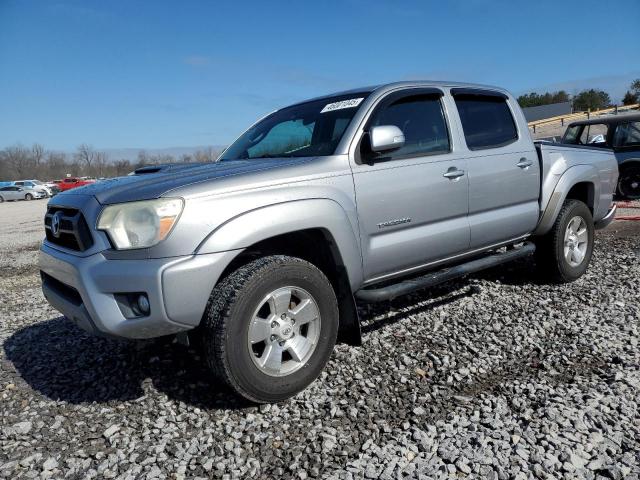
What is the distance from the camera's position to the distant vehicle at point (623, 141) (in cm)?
1070

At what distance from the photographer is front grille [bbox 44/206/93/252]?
2.68 meters

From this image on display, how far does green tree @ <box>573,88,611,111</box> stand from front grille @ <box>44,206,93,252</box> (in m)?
65.1

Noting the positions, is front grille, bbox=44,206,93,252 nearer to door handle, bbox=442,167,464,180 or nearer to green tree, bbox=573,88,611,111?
door handle, bbox=442,167,464,180

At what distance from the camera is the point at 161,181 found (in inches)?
109

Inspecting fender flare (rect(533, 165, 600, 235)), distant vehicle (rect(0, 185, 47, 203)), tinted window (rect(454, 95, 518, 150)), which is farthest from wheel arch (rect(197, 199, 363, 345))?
distant vehicle (rect(0, 185, 47, 203))

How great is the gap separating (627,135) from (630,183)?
3.60 feet

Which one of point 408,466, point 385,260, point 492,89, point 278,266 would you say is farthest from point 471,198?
point 408,466

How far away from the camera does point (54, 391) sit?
3.19 meters

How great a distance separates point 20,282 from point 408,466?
6328mm

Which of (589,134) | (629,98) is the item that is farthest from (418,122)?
(629,98)

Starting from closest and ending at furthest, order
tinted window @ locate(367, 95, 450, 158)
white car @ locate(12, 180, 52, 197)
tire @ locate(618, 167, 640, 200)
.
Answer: tinted window @ locate(367, 95, 450, 158), tire @ locate(618, 167, 640, 200), white car @ locate(12, 180, 52, 197)

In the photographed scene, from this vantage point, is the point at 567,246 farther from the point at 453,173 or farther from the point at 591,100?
the point at 591,100

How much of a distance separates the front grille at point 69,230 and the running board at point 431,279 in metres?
1.68

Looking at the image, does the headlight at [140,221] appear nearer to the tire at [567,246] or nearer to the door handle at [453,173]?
the door handle at [453,173]
